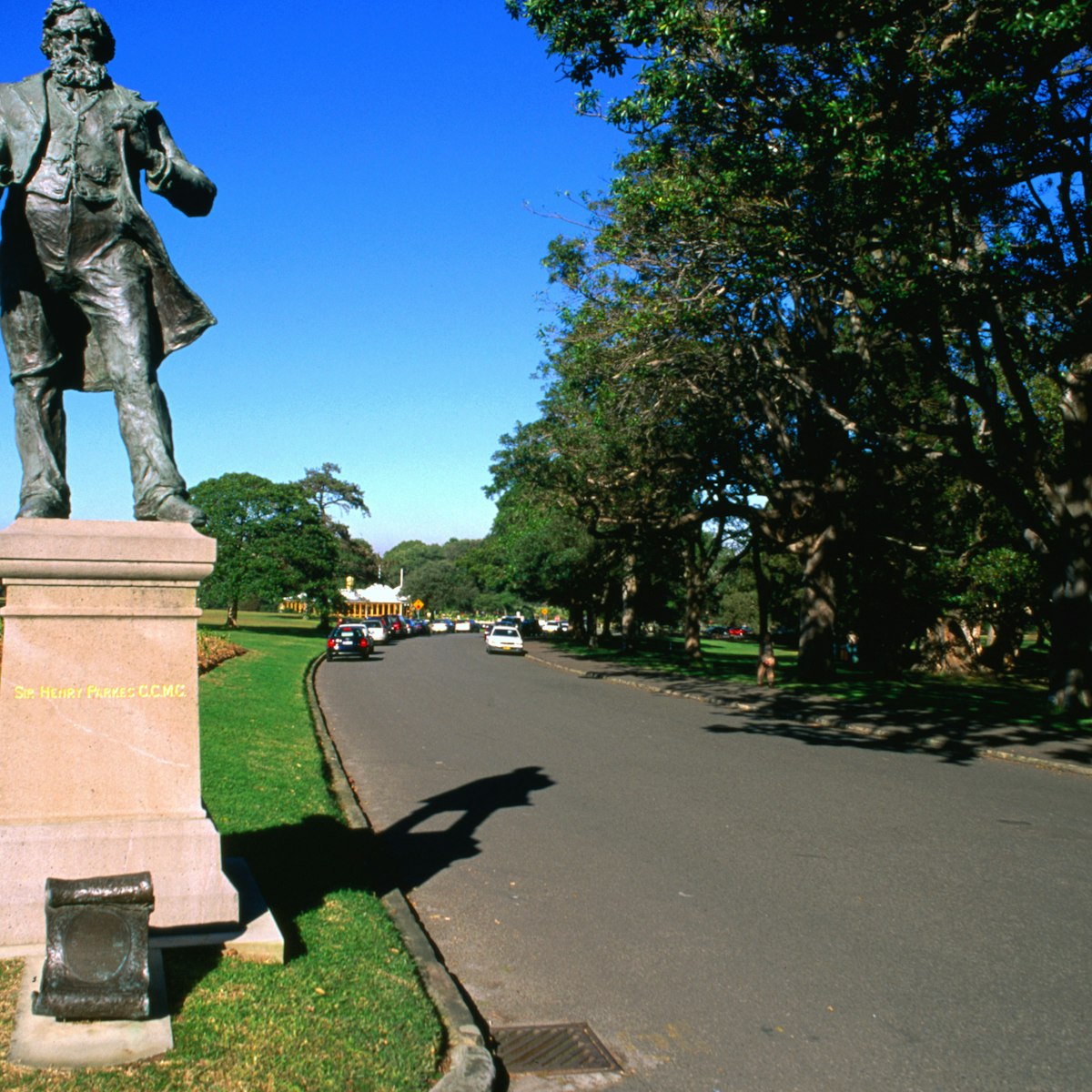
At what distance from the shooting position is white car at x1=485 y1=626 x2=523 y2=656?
4756cm

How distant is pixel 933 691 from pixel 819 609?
3.85 metres

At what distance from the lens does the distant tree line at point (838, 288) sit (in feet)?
42.8

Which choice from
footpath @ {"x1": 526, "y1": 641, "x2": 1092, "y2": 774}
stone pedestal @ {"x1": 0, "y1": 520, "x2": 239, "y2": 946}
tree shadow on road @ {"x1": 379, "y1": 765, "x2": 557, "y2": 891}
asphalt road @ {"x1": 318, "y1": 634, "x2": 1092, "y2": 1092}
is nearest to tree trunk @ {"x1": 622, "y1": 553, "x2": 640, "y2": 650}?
footpath @ {"x1": 526, "y1": 641, "x2": 1092, "y2": 774}

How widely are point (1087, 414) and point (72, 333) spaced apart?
17853 mm

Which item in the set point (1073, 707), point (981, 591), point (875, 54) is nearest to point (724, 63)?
point (875, 54)

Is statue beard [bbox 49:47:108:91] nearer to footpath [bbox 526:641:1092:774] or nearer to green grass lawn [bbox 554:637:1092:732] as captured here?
footpath [bbox 526:641:1092:774]

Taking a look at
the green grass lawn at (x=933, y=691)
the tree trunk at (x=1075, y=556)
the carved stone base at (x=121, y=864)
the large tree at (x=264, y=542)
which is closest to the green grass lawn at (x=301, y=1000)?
the carved stone base at (x=121, y=864)

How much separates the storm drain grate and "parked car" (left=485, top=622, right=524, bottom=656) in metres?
42.9

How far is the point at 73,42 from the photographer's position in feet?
17.0

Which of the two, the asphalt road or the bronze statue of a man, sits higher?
the bronze statue of a man

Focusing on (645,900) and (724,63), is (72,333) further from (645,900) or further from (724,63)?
(724,63)

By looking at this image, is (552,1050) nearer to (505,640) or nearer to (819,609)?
(819,609)

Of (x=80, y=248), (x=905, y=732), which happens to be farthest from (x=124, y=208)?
(x=905, y=732)

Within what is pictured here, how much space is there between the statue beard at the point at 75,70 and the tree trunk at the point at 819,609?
83.3 feet
